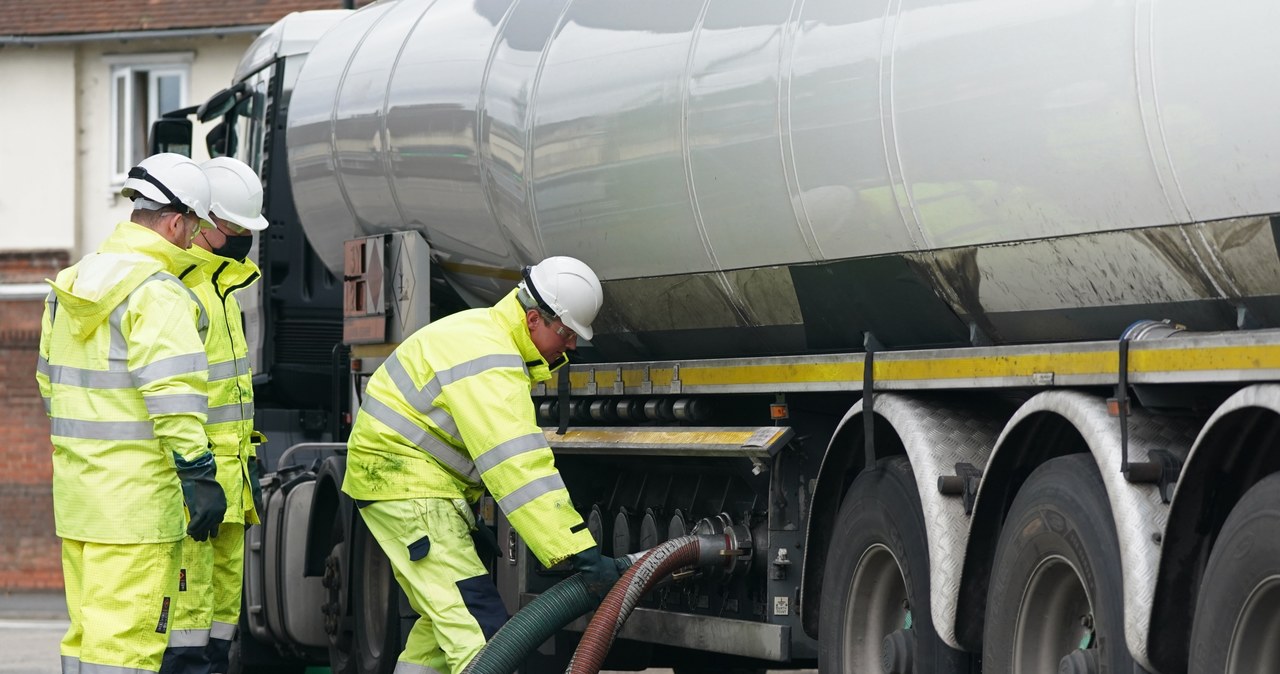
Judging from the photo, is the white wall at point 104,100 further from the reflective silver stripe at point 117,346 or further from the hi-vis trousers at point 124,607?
the hi-vis trousers at point 124,607

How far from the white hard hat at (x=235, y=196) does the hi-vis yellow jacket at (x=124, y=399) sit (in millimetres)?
540

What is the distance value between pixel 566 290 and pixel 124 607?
1730 millimetres

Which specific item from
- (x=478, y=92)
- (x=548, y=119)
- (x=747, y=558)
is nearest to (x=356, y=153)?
(x=478, y=92)

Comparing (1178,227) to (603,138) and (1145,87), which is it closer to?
(1145,87)

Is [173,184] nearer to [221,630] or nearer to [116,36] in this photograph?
[221,630]

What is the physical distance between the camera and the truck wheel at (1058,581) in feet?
15.4

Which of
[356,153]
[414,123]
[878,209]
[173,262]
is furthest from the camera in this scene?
[356,153]

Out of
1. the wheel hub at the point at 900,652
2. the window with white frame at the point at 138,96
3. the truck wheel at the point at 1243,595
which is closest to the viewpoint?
the truck wheel at the point at 1243,595

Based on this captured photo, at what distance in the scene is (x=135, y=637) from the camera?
6.23 metres

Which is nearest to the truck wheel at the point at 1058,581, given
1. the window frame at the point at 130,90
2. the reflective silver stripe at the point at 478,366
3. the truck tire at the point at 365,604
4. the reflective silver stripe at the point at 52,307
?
the reflective silver stripe at the point at 478,366

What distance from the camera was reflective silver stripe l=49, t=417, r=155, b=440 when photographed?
20.7ft

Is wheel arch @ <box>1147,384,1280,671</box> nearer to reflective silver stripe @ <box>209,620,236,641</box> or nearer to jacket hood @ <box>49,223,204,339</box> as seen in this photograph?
jacket hood @ <box>49,223,204,339</box>

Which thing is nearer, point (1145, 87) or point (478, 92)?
point (1145, 87)

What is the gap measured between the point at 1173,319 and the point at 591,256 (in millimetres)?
2921
